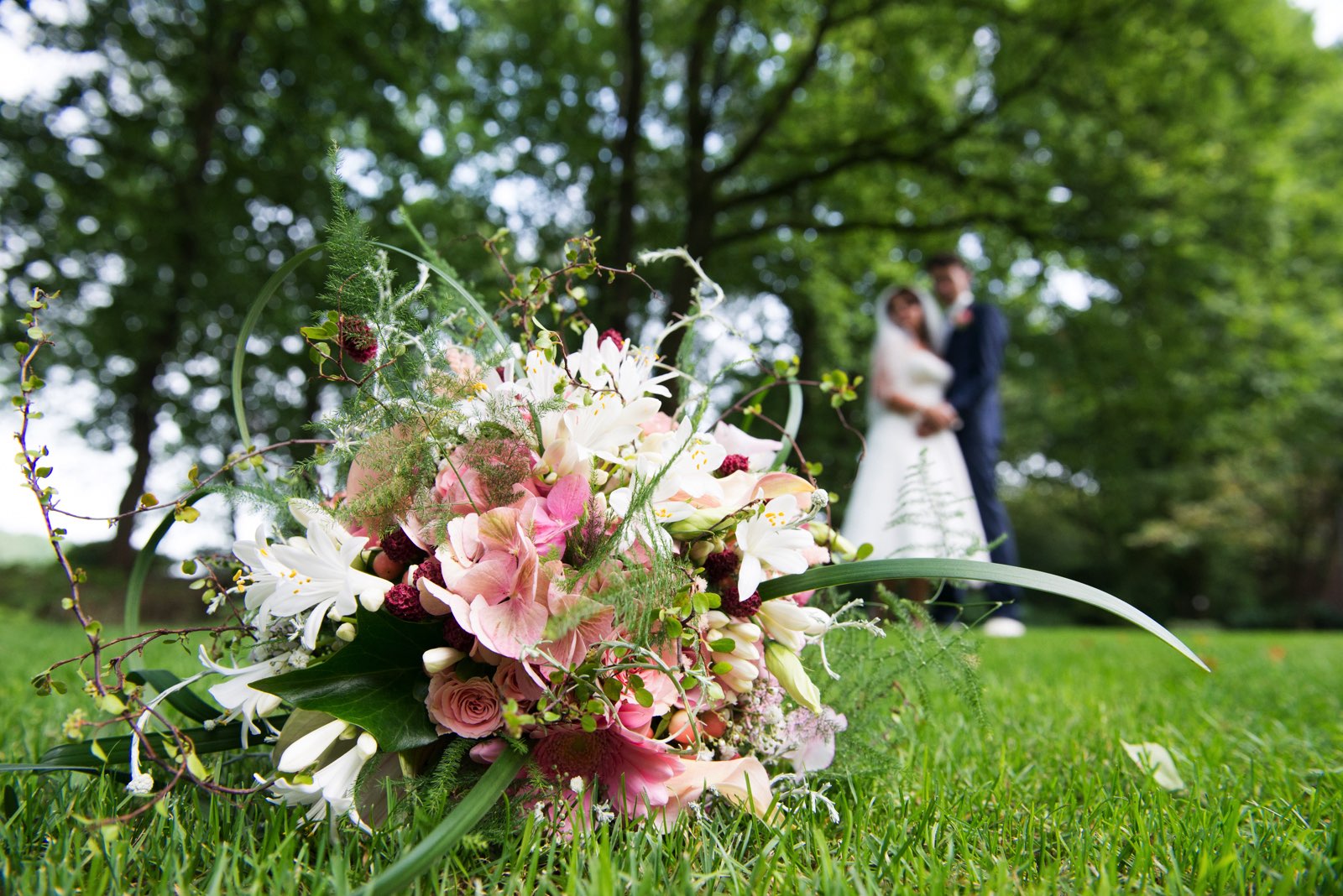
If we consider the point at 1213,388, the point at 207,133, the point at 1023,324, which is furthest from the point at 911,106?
the point at 207,133

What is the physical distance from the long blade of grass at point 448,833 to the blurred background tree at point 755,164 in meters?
7.01

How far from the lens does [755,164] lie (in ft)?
38.8

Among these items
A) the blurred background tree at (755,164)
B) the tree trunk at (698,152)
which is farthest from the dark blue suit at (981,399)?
the tree trunk at (698,152)

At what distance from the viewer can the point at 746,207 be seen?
11.6m

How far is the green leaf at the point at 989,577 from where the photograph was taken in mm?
1068

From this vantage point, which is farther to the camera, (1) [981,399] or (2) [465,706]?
(1) [981,399]

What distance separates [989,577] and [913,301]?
5368mm

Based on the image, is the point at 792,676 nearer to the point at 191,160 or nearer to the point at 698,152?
the point at 698,152

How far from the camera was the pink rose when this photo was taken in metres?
1.17

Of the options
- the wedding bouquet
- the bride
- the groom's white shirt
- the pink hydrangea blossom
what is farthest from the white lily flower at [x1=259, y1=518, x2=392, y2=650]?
the groom's white shirt

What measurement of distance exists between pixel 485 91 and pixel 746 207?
163 inches

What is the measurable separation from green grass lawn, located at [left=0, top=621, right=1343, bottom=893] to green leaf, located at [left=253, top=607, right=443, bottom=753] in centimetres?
14

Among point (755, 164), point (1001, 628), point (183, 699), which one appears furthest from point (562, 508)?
point (755, 164)

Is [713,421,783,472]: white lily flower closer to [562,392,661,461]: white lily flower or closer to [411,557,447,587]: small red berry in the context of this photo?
[562,392,661,461]: white lily flower
